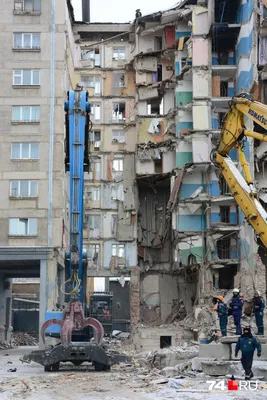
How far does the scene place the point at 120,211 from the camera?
55750mm

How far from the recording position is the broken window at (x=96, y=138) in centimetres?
5691

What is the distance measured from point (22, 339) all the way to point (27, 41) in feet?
83.9

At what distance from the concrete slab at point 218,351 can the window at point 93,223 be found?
3345 centimetres

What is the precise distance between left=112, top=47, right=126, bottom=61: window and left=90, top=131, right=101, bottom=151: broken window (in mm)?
7071

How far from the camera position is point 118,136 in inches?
2260

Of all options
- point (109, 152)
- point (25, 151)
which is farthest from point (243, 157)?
point (109, 152)

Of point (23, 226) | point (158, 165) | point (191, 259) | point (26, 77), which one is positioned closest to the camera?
point (23, 226)

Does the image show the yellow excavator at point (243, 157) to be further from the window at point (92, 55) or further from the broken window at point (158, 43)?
the window at point (92, 55)

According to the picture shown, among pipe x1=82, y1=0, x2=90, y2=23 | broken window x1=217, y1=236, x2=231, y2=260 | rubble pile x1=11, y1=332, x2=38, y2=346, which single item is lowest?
rubble pile x1=11, y1=332, x2=38, y2=346

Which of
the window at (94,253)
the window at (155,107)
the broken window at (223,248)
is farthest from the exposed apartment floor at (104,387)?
the window at (155,107)

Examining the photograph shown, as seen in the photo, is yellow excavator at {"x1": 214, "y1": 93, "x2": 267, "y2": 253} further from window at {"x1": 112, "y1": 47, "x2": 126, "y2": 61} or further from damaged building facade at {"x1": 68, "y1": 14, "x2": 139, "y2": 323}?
window at {"x1": 112, "y1": 47, "x2": 126, "y2": 61}

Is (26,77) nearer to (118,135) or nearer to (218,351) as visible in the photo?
(118,135)

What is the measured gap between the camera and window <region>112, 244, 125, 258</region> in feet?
181

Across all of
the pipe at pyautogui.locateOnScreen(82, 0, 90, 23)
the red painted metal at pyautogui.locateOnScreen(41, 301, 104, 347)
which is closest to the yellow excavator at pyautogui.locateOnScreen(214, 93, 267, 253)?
the red painted metal at pyautogui.locateOnScreen(41, 301, 104, 347)
